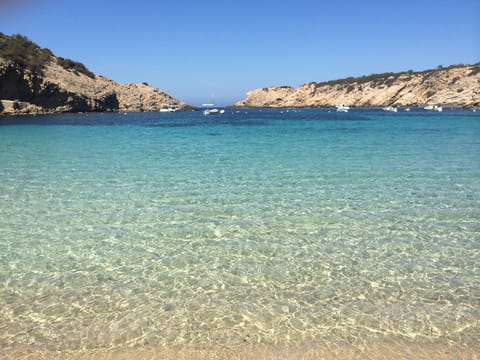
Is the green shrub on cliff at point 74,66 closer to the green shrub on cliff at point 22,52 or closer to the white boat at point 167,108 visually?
the green shrub on cliff at point 22,52

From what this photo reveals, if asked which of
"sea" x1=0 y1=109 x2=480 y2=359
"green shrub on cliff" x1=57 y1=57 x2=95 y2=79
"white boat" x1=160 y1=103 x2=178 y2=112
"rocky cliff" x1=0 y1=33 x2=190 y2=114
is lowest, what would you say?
"sea" x1=0 y1=109 x2=480 y2=359

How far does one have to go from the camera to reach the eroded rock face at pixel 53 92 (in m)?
84.0

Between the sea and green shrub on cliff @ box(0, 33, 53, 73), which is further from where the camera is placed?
green shrub on cliff @ box(0, 33, 53, 73)

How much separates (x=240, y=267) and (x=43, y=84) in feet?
323

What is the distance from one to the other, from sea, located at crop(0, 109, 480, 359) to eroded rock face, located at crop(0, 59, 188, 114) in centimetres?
7969

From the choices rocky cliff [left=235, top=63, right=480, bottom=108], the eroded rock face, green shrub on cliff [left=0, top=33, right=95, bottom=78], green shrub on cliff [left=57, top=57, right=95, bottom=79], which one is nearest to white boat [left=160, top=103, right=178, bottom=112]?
the eroded rock face

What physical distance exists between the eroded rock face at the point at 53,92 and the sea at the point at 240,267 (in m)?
79.7

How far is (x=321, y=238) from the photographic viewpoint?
359 inches

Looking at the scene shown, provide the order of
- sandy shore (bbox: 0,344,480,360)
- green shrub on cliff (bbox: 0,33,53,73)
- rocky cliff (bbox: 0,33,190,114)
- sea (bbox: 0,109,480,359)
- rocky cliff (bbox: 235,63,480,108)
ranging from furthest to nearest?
rocky cliff (bbox: 235,63,480,108), green shrub on cliff (bbox: 0,33,53,73), rocky cliff (bbox: 0,33,190,114), sea (bbox: 0,109,480,359), sandy shore (bbox: 0,344,480,360)

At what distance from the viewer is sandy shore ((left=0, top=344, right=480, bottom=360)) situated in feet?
16.6

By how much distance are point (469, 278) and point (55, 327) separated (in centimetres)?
697

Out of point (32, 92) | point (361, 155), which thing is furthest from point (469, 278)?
point (32, 92)

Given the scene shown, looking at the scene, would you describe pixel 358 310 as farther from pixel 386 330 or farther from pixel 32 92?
pixel 32 92

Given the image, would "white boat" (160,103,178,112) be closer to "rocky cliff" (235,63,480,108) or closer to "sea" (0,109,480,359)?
"rocky cliff" (235,63,480,108)
